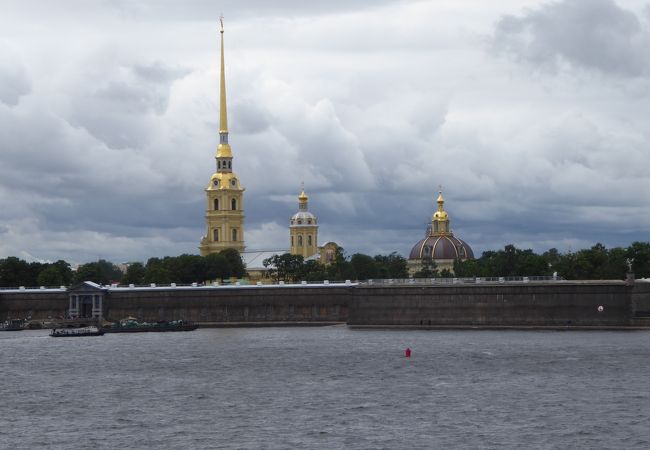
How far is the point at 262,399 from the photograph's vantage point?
7531 centimetres

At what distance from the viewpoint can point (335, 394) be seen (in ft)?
253

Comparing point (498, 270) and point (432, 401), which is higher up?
point (498, 270)

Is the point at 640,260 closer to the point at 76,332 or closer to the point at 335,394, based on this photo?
the point at 76,332

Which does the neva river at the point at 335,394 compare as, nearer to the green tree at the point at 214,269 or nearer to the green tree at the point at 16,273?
the green tree at the point at 16,273

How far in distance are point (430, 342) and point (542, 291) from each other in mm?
20387

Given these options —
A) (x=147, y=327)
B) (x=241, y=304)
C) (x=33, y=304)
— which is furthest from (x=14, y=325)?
(x=241, y=304)

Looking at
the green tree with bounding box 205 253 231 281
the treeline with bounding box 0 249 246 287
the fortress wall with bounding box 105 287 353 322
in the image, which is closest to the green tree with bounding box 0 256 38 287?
the treeline with bounding box 0 249 246 287

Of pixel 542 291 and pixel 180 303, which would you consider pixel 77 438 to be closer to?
pixel 542 291

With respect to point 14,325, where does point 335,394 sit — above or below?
below

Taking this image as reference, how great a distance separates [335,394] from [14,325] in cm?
8236

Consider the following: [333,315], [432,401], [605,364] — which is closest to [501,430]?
[432,401]

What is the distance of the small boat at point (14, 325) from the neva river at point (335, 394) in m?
33.4

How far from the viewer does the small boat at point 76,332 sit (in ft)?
443

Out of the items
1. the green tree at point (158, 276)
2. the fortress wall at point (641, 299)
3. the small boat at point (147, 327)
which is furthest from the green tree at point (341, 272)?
the fortress wall at point (641, 299)
